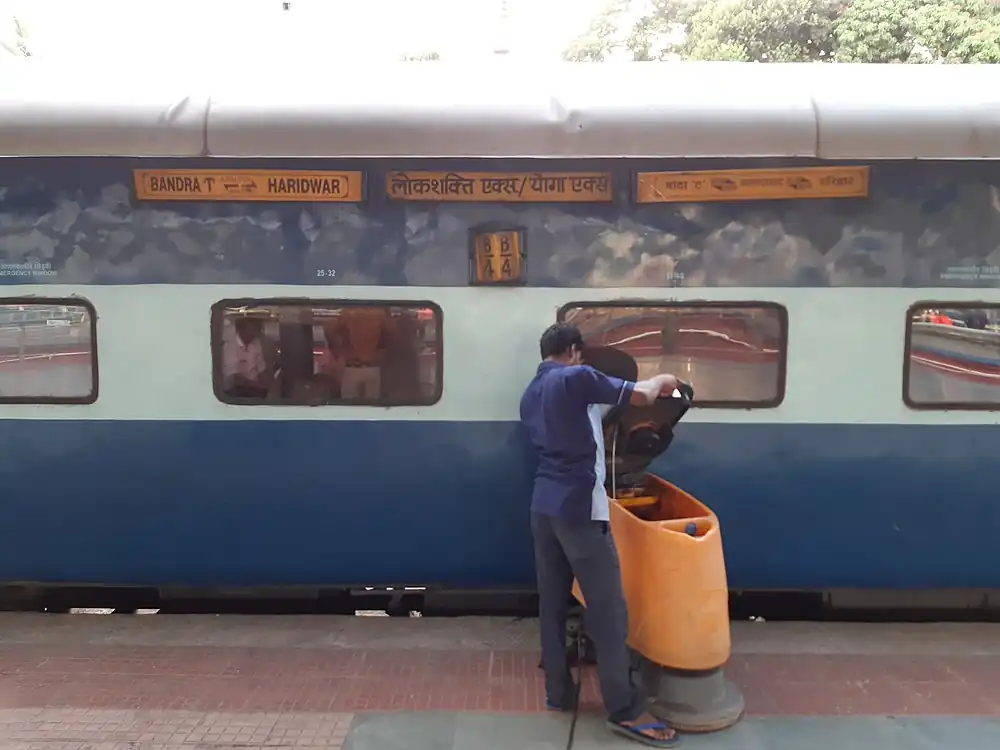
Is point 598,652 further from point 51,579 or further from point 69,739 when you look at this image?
point 51,579

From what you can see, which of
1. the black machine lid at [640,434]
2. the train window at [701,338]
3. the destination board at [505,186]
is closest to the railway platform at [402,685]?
the black machine lid at [640,434]

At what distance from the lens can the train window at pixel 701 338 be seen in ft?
15.2

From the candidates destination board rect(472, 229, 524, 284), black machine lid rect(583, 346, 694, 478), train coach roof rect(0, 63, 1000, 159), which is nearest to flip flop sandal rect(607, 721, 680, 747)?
black machine lid rect(583, 346, 694, 478)

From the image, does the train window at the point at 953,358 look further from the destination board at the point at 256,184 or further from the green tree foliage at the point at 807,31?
the green tree foliage at the point at 807,31

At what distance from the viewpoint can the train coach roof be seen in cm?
419

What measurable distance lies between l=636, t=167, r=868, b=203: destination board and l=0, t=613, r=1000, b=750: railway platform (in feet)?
8.01

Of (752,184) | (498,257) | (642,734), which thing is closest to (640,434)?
(498,257)

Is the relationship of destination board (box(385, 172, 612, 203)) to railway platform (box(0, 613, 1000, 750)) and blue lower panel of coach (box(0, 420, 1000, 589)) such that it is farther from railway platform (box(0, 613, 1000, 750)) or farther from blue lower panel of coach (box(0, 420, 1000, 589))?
railway platform (box(0, 613, 1000, 750))

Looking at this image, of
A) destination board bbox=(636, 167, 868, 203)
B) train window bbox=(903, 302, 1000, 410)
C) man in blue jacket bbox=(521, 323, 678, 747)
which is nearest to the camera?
man in blue jacket bbox=(521, 323, 678, 747)

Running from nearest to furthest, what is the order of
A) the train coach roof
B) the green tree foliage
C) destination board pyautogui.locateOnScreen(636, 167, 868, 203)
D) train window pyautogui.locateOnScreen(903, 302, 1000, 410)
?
the train coach roof, destination board pyautogui.locateOnScreen(636, 167, 868, 203), train window pyautogui.locateOnScreen(903, 302, 1000, 410), the green tree foliage

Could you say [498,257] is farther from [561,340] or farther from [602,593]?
[602,593]

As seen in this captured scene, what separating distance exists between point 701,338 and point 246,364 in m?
2.50

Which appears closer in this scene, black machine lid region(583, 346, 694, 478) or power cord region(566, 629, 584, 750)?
power cord region(566, 629, 584, 750)

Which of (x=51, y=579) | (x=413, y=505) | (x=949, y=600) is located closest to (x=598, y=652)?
(x=413, y=505)
